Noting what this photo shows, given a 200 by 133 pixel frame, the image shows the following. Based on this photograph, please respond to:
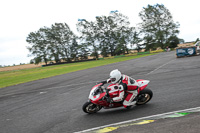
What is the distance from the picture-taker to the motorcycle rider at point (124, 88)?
19.1 ft

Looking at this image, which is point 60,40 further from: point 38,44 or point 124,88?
point 124,88

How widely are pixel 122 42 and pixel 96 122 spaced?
69305 mm

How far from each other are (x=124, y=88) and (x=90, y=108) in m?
1.51

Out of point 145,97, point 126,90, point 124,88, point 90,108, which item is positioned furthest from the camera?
point 145,97

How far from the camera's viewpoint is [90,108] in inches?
250

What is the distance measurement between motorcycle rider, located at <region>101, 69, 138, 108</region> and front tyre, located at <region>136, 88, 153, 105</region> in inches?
15.0

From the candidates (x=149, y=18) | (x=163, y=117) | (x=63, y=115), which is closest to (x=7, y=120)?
(x=63, y=115)

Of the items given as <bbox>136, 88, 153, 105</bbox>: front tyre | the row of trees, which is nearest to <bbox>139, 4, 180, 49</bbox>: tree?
the row of trees

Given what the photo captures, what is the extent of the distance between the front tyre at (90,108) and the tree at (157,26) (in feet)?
220

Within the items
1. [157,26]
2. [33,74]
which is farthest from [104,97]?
[157,26]

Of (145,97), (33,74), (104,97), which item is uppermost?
(104,97)

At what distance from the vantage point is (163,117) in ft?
16.4

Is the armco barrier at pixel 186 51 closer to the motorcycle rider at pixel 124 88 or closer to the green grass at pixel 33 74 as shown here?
the green grass at pixel 33 74

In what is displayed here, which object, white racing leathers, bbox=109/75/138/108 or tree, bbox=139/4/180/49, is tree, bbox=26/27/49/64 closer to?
tree, bbox=139/4/180/49
